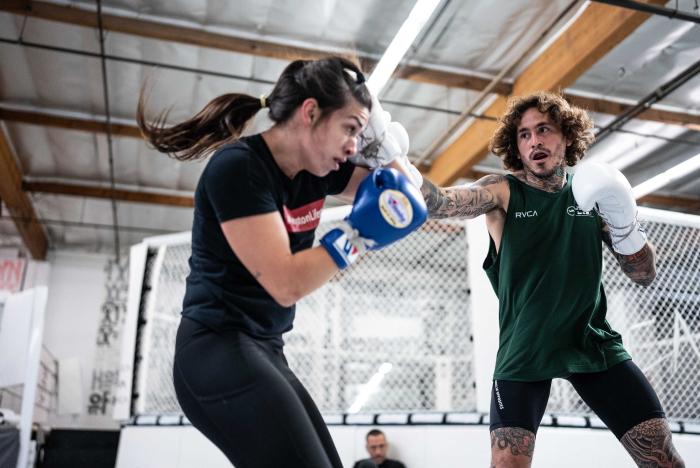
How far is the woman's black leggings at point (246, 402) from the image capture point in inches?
39.8

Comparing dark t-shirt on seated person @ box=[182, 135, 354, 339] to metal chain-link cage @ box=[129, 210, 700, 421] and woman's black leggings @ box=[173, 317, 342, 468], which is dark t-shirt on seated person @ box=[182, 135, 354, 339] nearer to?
woman's black leggings @ box=[173, 317, 342, 468]

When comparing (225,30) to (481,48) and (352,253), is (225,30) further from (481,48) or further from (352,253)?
(352,253)

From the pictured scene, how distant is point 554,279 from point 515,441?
435 millimetres

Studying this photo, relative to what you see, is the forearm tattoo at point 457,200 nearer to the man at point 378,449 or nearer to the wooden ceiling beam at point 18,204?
the man at point 378,449

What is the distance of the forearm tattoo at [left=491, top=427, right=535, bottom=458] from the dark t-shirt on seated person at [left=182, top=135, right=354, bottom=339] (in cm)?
67

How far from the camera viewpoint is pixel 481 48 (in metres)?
5.36

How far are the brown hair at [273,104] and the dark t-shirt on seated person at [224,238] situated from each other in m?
0.12

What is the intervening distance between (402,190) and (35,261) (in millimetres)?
Answer: 10432

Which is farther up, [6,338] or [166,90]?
[166,90]

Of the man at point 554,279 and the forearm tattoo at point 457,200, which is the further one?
the forearm tattoo at point 457,200

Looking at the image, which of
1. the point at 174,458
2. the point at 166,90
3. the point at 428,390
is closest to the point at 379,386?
the point at 428,390

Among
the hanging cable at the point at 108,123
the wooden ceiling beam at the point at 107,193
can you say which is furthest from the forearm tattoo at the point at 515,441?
the wooden ceiling beam at the point at 107,193

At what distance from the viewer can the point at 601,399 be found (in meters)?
1.70

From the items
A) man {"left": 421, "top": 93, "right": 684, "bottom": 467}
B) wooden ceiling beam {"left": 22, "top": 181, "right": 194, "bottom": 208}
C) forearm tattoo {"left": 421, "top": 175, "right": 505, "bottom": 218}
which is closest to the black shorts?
man {"left": 421, "top": 93, "right": 684, "bottom": 467}
